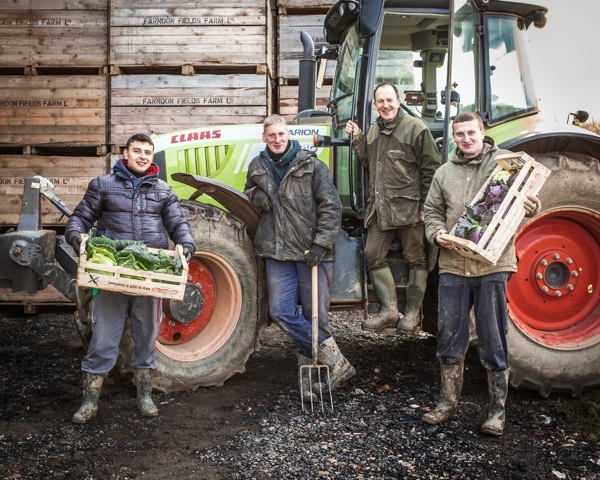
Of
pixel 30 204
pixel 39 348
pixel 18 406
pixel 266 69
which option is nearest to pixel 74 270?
pixel 30 204

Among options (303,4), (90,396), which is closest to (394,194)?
(90,396)

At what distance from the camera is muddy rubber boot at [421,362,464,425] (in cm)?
421

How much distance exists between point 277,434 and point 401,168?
1.91 metres

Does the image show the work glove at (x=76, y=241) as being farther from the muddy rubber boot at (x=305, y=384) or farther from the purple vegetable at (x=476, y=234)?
the purple vegetable at (x=476, y=234)

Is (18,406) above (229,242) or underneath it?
underneath

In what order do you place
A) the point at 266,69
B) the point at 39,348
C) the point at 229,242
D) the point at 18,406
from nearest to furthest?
the point at 18,406, the point at 229,242, the point at 39,348, the point at 266,69

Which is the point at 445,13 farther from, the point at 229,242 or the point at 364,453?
the point at 364,453

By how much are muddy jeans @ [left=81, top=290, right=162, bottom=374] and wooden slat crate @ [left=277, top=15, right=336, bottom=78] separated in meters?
4.17

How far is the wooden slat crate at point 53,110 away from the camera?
24.4 ft

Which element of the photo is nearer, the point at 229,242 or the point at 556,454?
the point at 556,454

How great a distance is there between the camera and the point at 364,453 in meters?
3.73

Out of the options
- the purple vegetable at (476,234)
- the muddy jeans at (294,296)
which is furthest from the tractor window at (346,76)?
the purple vegetable at (476,234)

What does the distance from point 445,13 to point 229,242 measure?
7.27ft

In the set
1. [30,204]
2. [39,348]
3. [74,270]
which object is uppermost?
[30,204]
